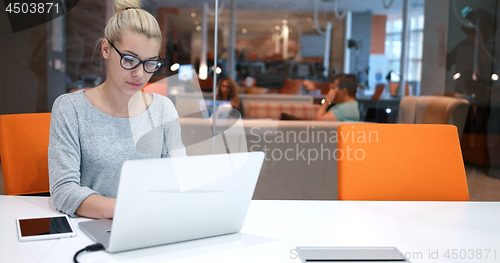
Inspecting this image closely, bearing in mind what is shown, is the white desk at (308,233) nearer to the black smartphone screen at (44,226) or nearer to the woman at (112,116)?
the black smartphone screen at (44,226)

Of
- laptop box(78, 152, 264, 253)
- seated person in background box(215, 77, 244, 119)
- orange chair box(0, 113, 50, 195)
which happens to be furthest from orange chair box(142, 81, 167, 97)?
laptop box(78, 152, 264, 253)

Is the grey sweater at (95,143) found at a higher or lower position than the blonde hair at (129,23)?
lower

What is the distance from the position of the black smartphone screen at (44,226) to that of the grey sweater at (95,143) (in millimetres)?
76

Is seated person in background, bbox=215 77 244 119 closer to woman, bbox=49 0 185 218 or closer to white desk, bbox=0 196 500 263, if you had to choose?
woman, bbox=49 0 185 218

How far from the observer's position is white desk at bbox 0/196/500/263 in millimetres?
881

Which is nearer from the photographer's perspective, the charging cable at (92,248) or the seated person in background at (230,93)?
the charging cable at (92,248)

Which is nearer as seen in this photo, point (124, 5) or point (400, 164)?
point (124, 5)

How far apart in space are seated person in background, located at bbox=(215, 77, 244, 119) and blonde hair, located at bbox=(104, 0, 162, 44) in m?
2.38

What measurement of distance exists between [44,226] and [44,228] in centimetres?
2

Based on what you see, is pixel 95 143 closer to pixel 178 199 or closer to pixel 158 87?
pixel 178 199

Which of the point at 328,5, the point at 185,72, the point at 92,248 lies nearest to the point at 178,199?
the point at 92,248

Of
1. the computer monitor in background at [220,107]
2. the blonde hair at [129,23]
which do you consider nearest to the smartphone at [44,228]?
the blonde hair at [129,23]

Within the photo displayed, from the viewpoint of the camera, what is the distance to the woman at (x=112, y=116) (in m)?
1.33

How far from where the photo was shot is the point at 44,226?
1.03m
